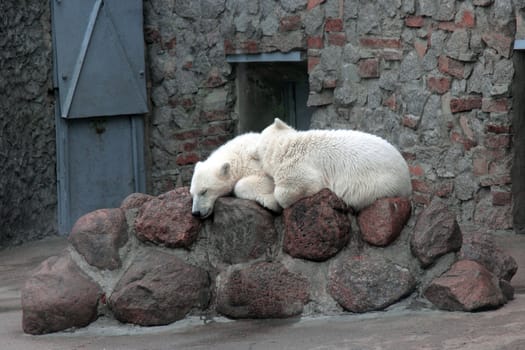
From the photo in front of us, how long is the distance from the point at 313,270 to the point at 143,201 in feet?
3.24

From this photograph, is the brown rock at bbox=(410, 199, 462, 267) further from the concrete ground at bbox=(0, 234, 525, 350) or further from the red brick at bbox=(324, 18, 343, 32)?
the red brick at bbox=(324, 18, 343, 32)

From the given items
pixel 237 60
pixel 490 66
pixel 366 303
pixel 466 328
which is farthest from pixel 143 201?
pixel 237 60

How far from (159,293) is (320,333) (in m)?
0.89

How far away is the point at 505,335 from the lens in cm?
395

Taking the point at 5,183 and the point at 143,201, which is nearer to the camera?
the point at 143,201

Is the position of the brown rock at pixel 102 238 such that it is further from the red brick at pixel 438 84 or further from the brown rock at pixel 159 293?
the red brick at pixel 438 84

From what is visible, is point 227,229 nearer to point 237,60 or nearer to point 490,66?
point 490,66

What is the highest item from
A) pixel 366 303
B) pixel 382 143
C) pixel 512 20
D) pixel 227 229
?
pixel 512 20

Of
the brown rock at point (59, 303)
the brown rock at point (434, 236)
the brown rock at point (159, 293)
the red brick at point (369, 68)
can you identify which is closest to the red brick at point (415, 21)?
the red brick at point (369, 68)

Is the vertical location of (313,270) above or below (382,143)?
below

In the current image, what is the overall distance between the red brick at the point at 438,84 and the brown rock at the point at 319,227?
2540mm

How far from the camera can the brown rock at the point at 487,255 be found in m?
4.79

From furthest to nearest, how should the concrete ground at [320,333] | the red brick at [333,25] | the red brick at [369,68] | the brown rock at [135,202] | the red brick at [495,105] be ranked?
1. the red brick at [333,25]
2. the red brick at [369,68]
3. the red brick at [495,105]
4. the brown rock at [135,202]
5. the concrete ground at [320,333]

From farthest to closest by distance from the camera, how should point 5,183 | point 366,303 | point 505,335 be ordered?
point 5,183
point 366,303
point 505,335
